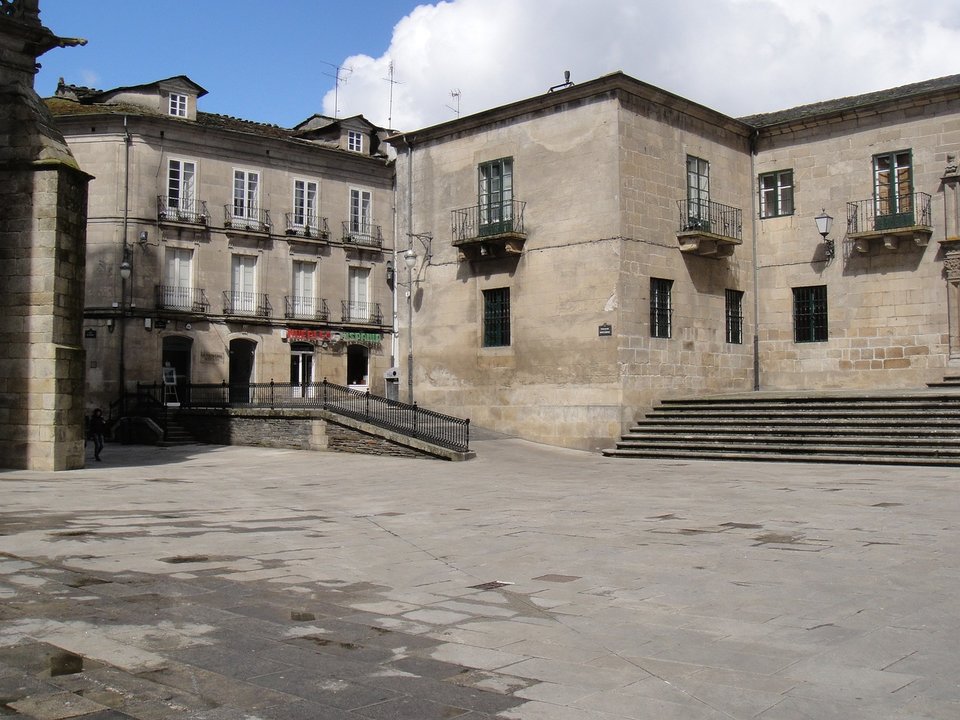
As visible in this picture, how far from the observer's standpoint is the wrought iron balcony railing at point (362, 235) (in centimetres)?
3822

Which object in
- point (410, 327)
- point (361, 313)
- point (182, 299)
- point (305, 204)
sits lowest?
point (410, 327)

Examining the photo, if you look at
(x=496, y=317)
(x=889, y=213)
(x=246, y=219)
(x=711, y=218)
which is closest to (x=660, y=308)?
(x=711, y=218)

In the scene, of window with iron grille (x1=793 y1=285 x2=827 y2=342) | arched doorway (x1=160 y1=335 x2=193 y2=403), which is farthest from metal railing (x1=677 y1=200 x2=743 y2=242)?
arched doorway (x1=160 y1=335 x2=193 y2=403)

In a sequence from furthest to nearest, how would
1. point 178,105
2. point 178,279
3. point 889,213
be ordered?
point 178,105
point 178,279
point 889,213

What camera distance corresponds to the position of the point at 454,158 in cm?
2512

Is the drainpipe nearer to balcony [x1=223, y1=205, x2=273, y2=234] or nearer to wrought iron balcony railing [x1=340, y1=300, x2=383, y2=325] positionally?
balcony [x1=223, y1=205, x2=273, y2=234]

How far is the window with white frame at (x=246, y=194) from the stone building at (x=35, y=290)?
17422 mm

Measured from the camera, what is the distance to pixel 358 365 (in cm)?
3866

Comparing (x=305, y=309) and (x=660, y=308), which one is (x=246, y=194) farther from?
(x=660, y=308)

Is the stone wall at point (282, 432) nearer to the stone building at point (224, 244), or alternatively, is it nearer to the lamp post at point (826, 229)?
the stone building at point (224, 244)

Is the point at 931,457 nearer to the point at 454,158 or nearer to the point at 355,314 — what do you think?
the point at 454,158

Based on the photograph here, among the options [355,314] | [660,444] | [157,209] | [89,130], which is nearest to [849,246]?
[660,444]

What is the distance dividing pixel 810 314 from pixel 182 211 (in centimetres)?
2293

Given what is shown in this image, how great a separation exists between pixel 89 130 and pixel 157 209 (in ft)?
12.1
